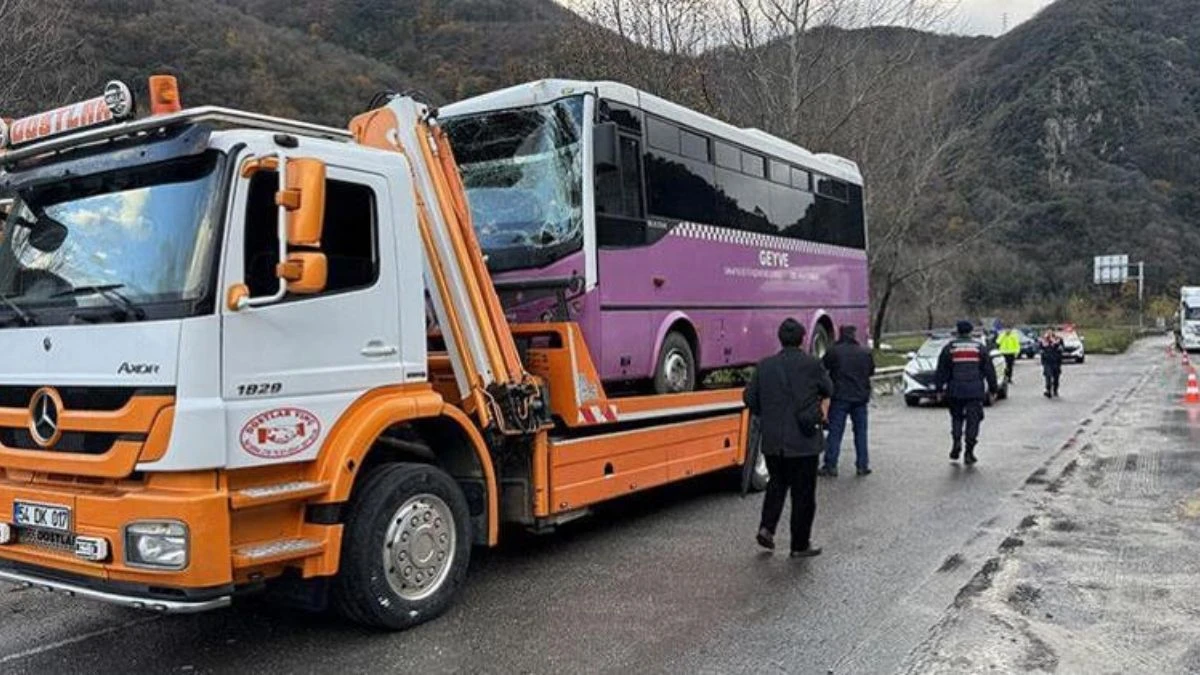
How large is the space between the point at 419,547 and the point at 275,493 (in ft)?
3.36

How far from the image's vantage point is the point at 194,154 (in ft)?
14.6

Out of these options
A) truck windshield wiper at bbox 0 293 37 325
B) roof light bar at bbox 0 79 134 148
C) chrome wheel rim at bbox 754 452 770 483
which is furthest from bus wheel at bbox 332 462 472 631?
chrome wheel rim at bbox 754 452 770 483

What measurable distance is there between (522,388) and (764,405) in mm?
1754

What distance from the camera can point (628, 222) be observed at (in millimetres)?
7688

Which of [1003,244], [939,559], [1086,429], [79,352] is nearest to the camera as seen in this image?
[79,352]

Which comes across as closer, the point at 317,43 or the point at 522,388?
the point at 522,388

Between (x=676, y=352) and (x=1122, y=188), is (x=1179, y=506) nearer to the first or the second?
(x=676, y=352)

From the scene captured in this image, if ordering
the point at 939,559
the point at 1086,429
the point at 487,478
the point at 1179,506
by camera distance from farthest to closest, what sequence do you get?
the point at 1086,429
the point at 1179,506
the point at 939,559
the point at 487,478

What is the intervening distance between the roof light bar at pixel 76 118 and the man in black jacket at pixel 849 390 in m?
7.83

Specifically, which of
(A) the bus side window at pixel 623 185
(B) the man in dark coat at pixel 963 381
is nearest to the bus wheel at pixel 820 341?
(B) the man in dark coat at pixel 963 381

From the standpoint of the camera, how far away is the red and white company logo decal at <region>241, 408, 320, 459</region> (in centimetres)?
435

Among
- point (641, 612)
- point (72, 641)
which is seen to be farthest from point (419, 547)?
point (72, 641)

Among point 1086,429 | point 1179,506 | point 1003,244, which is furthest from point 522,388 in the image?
point 1003,244

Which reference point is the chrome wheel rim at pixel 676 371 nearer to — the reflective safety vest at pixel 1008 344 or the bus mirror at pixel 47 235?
the bus mirror at pixel 47 235
